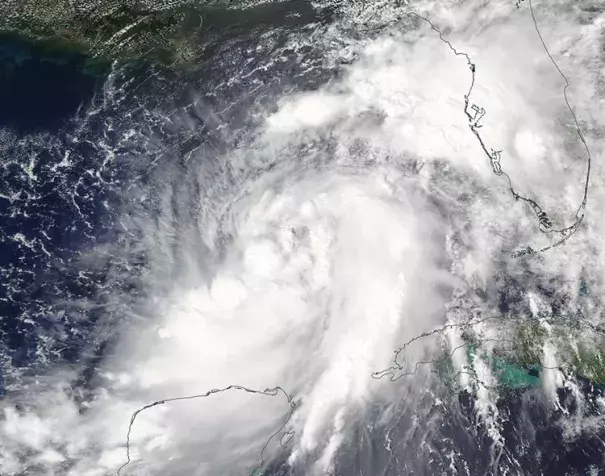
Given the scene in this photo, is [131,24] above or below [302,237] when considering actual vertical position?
above

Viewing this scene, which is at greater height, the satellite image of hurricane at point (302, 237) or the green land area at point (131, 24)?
the green land area at point (131, 24)

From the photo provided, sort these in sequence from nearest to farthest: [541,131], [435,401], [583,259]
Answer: [435,401] → [583,259] → [541,131]

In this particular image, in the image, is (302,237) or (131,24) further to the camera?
(131,24)

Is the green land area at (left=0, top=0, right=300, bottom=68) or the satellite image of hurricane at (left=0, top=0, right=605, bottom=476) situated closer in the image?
the satellite image of hurricane at (left=0, top=0, right=605, bottom=476)

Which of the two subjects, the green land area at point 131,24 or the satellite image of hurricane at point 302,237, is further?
the green land area at point 131,24

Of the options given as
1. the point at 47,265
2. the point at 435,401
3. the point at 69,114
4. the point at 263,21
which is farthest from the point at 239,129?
the point at 435,401

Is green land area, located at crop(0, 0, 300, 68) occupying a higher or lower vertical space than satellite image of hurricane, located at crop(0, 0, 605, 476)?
higher

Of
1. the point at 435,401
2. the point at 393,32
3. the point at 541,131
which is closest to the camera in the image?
the point at 435,401

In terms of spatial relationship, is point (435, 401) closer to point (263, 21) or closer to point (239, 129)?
point (239, 129)
